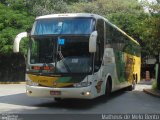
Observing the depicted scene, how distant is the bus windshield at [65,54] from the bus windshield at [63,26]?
10.6 inches

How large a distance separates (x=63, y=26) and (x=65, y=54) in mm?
1161

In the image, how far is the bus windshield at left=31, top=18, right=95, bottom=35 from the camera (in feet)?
46.8

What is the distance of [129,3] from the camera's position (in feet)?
185

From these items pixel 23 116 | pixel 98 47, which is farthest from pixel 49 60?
pixel 23 116

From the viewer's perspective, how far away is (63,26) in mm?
14438

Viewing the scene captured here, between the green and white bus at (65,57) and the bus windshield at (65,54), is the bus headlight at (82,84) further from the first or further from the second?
the bus windshield at (65,54)

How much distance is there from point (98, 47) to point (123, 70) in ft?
20.4

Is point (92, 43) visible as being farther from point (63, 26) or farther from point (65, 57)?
point (63, 26)

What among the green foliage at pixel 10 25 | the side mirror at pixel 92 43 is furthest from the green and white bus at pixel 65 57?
the green foliage at pixel 10 25

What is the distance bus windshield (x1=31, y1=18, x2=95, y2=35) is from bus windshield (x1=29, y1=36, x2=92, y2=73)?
0.88 ft

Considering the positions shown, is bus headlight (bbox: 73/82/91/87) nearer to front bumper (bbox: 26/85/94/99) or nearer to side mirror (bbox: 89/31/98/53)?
front bumper (bbox: 26/85/94/99)

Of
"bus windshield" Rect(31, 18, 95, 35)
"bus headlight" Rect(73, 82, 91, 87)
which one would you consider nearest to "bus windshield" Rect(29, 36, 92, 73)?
"bus windshield" Rect(31, 18, 95, 35)

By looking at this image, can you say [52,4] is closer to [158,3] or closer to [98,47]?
[158,3]

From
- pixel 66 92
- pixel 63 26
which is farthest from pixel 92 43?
pixel 66 92
